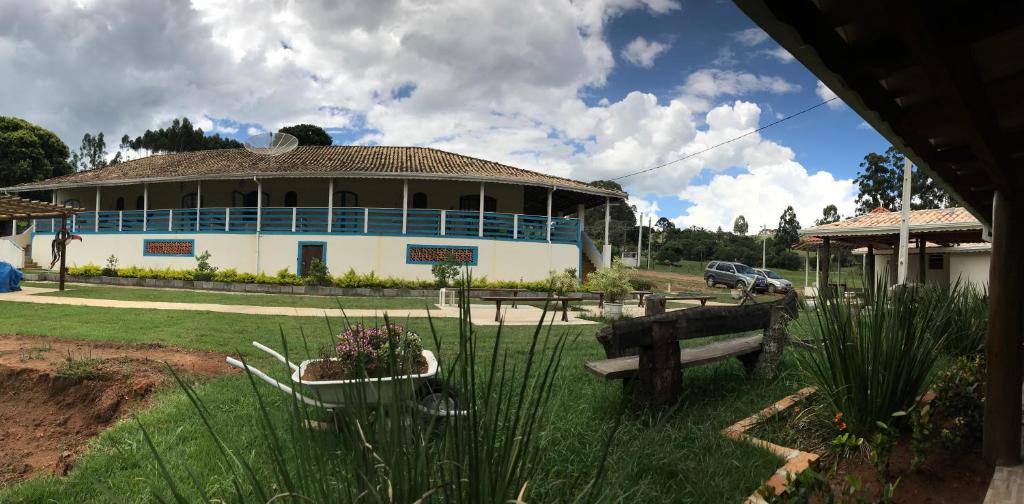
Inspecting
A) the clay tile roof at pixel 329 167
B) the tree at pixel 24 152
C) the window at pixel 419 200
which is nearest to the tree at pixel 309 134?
the clay tile roof at pixel 329 167

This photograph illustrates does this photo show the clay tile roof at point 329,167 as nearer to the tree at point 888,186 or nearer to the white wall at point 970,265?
the white wall at point 970,265

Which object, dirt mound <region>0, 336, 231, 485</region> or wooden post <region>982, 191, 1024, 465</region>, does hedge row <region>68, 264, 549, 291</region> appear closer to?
dirt mound <region>0, 336, 231, 485</region>

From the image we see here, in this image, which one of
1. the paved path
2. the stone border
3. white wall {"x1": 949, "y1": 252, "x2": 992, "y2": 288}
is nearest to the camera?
the stone border

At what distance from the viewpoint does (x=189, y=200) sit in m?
24.6

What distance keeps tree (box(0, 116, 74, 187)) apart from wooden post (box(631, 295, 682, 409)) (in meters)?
48.3

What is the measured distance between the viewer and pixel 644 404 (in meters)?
3.71

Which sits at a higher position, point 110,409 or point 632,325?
point 632,325

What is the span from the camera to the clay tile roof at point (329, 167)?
19.8m

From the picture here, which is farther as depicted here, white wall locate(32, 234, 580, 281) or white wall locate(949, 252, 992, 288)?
white wall locate(32, 234, 580, 281)

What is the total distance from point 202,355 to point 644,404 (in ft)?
16.4

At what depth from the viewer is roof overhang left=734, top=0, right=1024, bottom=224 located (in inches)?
62.7

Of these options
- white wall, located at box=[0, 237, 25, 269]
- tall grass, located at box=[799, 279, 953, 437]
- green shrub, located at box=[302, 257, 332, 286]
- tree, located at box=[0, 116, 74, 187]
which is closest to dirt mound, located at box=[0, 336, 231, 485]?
tall grass, located at box=[799, 279, 953, 437]

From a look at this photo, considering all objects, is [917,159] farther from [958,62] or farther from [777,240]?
[777,240]

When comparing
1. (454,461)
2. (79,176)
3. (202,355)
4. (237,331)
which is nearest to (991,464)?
(454,461)
